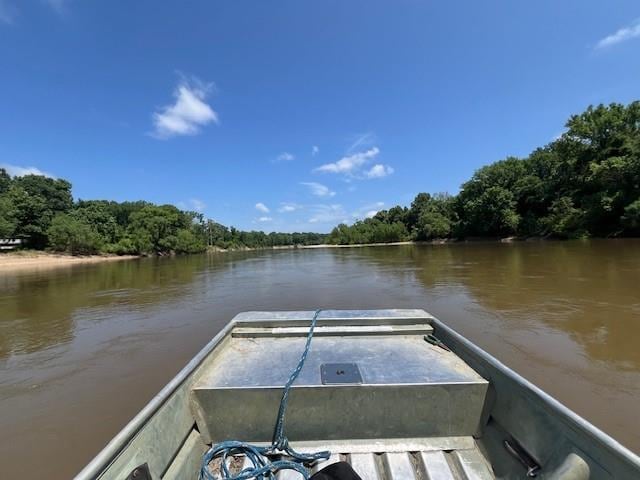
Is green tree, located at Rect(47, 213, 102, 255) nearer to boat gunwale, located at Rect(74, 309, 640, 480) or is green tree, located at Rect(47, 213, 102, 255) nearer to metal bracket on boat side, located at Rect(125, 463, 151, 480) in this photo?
boat gunwale, located at Rect(74, 309, 640, 480)

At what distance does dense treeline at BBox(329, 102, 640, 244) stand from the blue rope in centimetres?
3815

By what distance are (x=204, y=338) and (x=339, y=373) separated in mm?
4565

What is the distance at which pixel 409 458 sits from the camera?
7.29 feet

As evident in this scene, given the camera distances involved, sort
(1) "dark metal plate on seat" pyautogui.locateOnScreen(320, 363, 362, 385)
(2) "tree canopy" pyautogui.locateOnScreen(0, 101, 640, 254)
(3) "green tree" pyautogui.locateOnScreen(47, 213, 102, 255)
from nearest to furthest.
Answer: (1) "dark metal plate on seat" pyautogui.locateOnScreen(320, 363, 362, 385), (2) "tree canopy" pyautogui.locateOnScreen(0, 101, 640, 254), (3) "green tree" pyautogui.locateOnScreen(47, 213, 102, 255)

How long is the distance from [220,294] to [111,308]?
3392 mm

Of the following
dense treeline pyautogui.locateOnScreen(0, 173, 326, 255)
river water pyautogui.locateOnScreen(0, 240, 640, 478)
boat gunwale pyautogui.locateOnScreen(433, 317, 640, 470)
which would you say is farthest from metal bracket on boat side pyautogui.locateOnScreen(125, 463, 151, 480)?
dense treeline pyautogui.locateOnScreen(0, 173, 326, 255)

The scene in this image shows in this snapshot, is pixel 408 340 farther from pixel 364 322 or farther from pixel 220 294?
pixel 220 294

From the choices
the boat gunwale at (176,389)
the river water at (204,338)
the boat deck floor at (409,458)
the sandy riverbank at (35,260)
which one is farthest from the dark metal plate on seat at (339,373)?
the sandy riverbank at (35,260)

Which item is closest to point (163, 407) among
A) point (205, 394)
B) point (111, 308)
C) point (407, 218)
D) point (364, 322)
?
point (205, 394)

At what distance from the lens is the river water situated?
342 cm

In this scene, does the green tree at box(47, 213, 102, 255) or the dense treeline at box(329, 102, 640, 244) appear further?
the green tree at box(47, 213, 102, 255)

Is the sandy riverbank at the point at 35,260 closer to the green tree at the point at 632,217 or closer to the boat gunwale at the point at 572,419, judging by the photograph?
the boat gunwale at the point at 572,419

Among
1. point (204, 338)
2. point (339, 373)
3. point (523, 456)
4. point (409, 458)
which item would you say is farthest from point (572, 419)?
point (204, 338)

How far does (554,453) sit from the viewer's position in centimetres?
179
